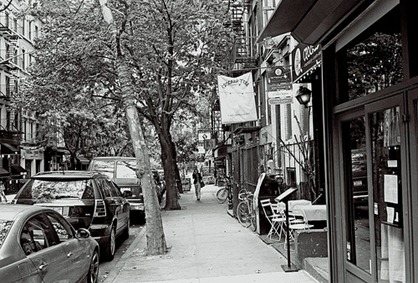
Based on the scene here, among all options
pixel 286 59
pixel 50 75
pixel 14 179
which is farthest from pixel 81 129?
pixel 286 59

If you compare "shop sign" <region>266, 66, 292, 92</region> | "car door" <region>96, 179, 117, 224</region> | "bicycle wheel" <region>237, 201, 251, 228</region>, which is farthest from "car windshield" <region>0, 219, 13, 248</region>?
"bicycle wheel" <region>237, 201, 251, 228</region>

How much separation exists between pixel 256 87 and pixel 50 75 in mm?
8833

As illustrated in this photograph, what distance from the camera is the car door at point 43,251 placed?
4.86m

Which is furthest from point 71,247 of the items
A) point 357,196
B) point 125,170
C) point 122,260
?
point 125,170

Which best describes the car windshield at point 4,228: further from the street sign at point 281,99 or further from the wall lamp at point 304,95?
the street sign at point 281,99

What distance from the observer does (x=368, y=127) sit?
5.17 meters

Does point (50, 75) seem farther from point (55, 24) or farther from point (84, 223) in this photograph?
point (84, 223)

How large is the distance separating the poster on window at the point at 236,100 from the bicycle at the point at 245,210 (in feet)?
7.83

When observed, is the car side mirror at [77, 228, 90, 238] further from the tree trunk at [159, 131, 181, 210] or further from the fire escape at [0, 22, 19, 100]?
the fire escape at [0, 22, 19, 100]

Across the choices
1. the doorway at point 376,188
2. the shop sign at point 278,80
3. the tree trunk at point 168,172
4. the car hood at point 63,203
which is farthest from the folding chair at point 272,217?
the tree trunk at point 168,172

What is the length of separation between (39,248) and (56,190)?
407cm

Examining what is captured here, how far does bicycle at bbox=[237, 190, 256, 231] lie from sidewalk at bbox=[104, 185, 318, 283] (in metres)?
0.50

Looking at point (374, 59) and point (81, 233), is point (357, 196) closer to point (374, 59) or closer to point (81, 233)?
point (374, 59)

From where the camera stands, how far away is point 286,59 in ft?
50.3
